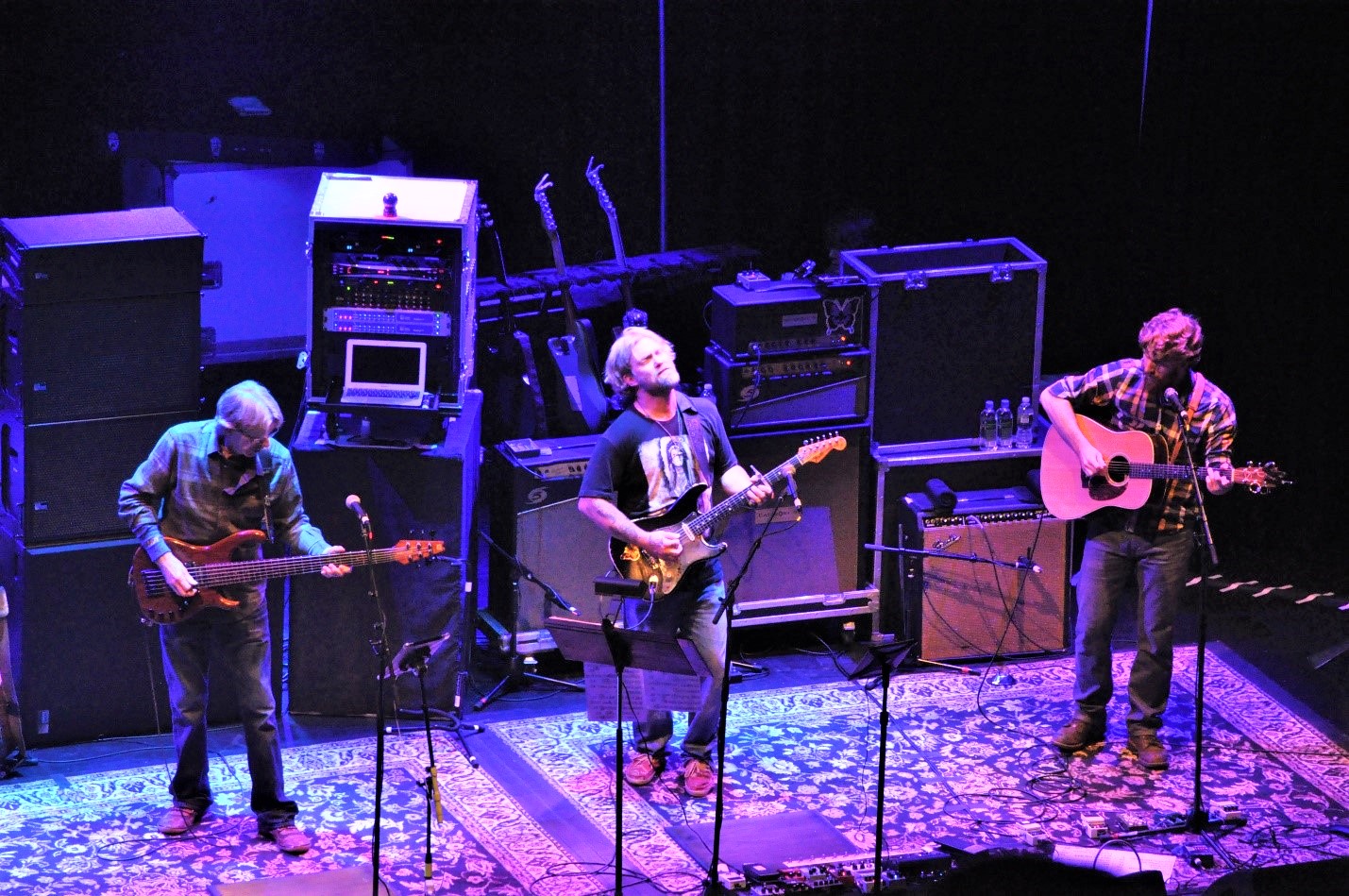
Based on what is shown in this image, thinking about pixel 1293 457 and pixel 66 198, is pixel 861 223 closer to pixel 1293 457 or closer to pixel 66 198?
pixel 1293 457

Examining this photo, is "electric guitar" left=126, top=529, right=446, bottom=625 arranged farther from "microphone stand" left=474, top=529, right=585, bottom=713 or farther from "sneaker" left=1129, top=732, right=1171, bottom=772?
"sneaker" left=1129, top=732, right=1171, bottom=772

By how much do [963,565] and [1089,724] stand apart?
1.20 metres

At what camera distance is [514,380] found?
9.48m

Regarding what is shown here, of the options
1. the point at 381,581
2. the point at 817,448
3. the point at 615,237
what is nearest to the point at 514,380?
the point at 615,237

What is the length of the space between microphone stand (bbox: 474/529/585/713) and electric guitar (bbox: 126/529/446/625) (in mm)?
1485

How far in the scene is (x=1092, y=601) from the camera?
341 inches

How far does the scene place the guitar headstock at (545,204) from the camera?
950 cm

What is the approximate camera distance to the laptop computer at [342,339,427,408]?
28.0 ft

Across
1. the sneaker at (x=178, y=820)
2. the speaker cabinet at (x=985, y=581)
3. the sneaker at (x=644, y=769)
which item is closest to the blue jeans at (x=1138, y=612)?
the speaker cabinet at (x=985, y=581)

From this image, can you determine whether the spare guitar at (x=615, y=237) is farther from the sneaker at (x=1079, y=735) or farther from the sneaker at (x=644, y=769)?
the sneaker at (x=1079, y=735)

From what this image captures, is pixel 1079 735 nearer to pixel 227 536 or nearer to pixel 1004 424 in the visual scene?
pixel 1004 424

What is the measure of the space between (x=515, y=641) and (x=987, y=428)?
267 cm

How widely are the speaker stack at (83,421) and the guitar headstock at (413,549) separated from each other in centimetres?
145

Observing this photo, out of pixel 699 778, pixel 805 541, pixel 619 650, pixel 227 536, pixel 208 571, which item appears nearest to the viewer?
pixel 619 650
